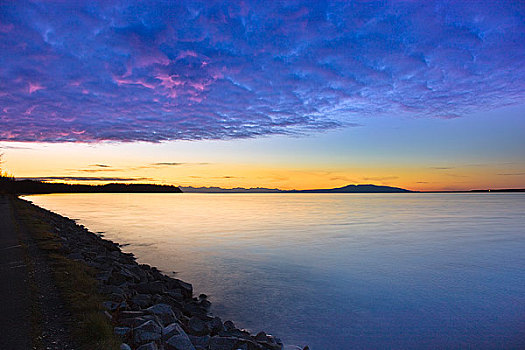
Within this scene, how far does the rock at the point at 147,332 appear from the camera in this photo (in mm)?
6902

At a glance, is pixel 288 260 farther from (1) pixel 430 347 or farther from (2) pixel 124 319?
(2) pixel 124 319

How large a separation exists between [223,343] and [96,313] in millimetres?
2899

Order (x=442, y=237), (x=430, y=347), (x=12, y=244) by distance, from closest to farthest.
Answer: (x=430, y=347) < (x=12, y=244) < (x=442, y=237)

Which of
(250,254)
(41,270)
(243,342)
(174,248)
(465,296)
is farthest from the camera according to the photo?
(174,248)

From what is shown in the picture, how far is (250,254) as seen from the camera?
76.0 feet

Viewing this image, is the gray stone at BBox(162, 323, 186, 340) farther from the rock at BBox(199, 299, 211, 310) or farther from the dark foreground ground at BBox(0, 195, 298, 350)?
the rock at BBox(199, 299, 211, 310)

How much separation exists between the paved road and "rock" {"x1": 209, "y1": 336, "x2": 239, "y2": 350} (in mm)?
3544

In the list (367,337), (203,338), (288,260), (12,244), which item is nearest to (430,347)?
(367,337)

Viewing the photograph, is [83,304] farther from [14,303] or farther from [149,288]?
[149,288]

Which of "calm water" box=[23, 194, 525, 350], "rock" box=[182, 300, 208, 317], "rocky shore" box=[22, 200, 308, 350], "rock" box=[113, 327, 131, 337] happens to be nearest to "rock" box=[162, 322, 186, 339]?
"rocky shore" box=[22, 200, 308, 350]

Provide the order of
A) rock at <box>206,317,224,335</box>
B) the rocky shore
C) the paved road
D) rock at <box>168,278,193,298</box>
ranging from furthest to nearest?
rock at <box>168,278,193,298</box>, rock at <box>206,317,224,335</box>, the rocky shore, the paved road

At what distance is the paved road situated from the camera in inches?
240

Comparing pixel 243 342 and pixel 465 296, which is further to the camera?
pixel 465 296

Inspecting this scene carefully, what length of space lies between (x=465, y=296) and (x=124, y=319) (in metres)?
13.5
